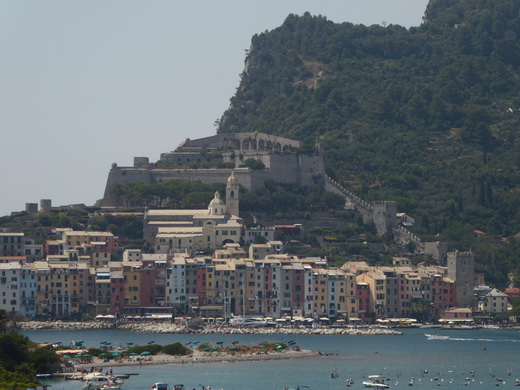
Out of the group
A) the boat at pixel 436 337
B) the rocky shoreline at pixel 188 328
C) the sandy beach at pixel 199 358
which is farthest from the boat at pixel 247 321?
the sandy beach at pixel 199 358

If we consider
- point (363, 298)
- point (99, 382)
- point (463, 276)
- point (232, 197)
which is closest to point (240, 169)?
point (232, 197)

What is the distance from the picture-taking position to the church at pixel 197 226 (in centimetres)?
13888

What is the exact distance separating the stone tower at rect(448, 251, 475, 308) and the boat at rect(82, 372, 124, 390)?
44.9 m

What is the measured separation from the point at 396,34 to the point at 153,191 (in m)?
51.3

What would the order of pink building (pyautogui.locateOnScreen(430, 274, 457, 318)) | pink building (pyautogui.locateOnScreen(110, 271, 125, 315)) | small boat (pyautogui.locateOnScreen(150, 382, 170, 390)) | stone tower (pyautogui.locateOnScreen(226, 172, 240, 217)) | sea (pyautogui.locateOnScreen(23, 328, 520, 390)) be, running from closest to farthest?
small boat (pyautogui.locateOnScreen(150, 382, 170, 390)) → sea (pyautogui.locateOnScreen(23, 328, 520, 390)) → pink building (pyautogui.locateOnScreen(110, 271, 125, 315)) → pink building (pyautogui.locateOnScreen(430, 274, 457, 318)) → stone tower (pyautogui.locateOnScreen(226, 172, 240, 217))

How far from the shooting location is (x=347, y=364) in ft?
345

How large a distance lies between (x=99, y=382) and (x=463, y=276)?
4713 cm

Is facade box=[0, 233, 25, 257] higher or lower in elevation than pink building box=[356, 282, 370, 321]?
higher

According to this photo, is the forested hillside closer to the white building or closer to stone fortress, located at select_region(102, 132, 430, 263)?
stone fortress, located at select_region(102, 132, 430, 263)

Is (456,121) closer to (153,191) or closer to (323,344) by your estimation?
(153,191)

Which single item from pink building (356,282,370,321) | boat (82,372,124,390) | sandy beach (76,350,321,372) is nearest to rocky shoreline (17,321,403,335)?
pink building (356,282,370,321)

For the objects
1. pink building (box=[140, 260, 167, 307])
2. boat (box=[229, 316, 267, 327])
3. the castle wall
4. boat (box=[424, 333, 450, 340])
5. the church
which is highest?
the castle wall

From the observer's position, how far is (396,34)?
628 ft

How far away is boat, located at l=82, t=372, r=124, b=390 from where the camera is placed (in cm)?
9075
